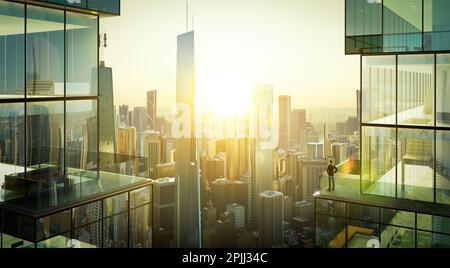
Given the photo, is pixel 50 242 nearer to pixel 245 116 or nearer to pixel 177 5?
pixel 245 116

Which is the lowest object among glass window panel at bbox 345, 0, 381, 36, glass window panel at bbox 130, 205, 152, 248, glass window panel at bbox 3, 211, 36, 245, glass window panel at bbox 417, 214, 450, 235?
glass window panel at bbox 130, 205, 152, 248

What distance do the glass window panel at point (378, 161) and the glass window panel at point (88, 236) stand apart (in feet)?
28.3

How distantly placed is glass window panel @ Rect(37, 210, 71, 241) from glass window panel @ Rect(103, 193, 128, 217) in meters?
1.53

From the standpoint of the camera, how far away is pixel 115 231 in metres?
14.8

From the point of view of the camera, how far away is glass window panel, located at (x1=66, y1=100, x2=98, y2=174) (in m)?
13.8

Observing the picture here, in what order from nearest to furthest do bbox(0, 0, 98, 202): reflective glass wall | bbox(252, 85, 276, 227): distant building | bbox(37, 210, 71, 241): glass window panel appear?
bbox(37, 210, 71, 241): glass window panel
bbox(0, 0, 98, 202): reflective glass wall
bbox(252, 85, 276, 227): distant building

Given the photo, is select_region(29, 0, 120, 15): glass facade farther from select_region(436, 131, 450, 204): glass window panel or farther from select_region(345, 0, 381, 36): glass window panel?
select_region(436, 131, 450, 204): glass window panel

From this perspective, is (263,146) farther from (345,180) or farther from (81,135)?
(81,135)

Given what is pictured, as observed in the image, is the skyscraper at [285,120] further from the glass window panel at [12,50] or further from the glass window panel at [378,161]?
the glass window panel at [12,50]

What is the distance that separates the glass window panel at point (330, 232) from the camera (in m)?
14.7

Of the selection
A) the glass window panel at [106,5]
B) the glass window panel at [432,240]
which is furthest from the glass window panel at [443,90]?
the glass window panel at [106,5]

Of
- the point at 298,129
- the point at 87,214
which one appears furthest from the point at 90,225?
the point at 298,129

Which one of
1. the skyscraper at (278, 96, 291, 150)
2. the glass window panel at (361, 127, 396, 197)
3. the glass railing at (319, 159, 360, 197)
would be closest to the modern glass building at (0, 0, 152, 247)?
the glass railing at (319, 159, 360, 197)
